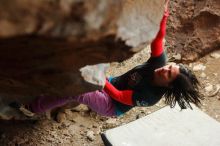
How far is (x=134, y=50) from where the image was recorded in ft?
4.17

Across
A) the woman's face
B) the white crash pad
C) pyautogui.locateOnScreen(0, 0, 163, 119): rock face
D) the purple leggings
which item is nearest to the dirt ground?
the white crash pad

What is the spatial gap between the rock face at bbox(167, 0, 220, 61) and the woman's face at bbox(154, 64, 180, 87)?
128 centimetres

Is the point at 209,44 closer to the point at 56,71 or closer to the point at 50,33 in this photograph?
the point at 56,71

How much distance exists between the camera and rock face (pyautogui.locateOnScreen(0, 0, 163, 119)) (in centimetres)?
90

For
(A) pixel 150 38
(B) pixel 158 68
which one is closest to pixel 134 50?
(A) pixel 150 38

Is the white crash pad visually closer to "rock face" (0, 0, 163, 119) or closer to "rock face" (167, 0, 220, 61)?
"rock face" (167, 0, 220, 61)

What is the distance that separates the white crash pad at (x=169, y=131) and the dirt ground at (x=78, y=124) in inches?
7.4

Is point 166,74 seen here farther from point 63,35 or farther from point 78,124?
point 63,35

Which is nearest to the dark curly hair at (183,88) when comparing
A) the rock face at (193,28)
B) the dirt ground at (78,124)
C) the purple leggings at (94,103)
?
the purple leggings at (94,103)

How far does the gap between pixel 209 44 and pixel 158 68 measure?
4.52 feet

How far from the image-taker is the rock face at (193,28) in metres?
3.25

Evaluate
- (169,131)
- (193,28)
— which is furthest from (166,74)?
(193,28)

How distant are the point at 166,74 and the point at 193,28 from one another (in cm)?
136

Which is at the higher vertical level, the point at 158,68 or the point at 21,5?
the point at 21,5
